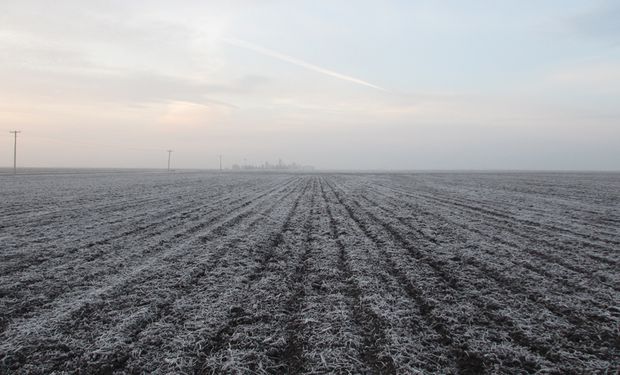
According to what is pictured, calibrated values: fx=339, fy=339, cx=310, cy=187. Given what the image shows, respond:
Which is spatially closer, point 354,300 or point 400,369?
point 400,369

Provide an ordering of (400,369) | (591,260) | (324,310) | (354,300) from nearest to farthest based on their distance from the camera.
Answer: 1. (400,369)
2. (324,310)
3. (354,300)
4. (591,260)

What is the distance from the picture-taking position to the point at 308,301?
6148mm

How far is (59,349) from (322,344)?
3.52 m

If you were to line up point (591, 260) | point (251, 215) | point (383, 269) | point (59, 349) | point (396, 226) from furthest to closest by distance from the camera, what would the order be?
point (251, 215)
point (396, 226)
point (591, 260)
point (383, 269)
point (59, 349)

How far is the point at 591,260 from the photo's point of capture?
904cm

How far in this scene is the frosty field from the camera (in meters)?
4.30

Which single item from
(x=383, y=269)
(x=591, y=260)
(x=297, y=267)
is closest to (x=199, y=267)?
(x=297, y=267)

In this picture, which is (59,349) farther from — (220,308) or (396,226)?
(396,226)

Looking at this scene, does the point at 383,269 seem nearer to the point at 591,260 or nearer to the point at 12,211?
the point at 591,260

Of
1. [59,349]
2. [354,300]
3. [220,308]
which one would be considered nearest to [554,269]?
[354,300]

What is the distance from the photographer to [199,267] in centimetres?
821

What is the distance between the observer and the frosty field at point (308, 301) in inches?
169

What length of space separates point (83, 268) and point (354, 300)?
6.57 metres

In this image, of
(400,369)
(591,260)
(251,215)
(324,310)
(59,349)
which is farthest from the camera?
(251,215)
